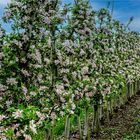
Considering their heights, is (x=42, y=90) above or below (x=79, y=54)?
below

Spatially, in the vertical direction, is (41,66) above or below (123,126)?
above

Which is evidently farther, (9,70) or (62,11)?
(62,11)

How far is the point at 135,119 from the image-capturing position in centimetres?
3219

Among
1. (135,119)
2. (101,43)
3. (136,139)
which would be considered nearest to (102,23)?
(101,43)

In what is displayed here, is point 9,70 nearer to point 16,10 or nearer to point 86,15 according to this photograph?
point 16,10

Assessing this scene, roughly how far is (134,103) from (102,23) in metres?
15.6

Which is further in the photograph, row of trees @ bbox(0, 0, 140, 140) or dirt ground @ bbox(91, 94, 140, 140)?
dirt ground @ bbox(91, 94, 140, 140)

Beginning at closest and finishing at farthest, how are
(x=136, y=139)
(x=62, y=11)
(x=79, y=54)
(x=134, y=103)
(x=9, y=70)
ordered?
(x=9, y=70), (x=62, y=11), (x=79, y=54), (x=136, y=139), (x=134, y=103)

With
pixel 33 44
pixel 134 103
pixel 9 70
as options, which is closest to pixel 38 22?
pixel 33 44

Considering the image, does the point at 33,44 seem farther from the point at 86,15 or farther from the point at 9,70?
the point at 86,15

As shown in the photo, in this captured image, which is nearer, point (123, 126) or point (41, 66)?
point (41, 66)

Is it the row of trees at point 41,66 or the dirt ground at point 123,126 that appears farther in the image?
the dirt ground at point 123,126

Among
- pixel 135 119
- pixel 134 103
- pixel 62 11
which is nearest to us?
pixel 62 11

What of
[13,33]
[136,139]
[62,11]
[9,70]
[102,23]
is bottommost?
[136,139]
